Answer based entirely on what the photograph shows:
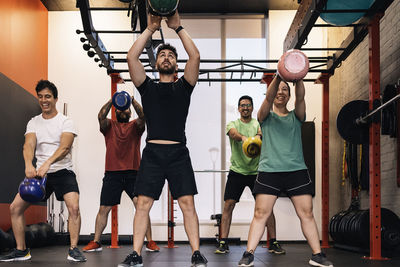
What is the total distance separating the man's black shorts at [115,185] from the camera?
5191 mm

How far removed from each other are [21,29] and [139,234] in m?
3.74

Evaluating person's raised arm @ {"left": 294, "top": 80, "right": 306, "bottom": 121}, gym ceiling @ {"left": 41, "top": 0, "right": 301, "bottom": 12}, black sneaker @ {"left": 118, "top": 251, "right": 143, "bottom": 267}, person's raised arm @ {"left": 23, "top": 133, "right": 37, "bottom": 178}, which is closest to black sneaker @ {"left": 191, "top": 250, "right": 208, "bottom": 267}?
black sneaker @ {"left": 118, "top": 251, "right": 143, "bottom": 267}

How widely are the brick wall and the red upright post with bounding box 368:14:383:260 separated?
2.37ft

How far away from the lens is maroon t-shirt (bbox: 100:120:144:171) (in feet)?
17.0

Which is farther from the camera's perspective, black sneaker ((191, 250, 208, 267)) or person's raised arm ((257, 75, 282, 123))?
person's raised arm ((257, 75, 282, 123))

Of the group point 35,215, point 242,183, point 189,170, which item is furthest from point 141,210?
point 35,215

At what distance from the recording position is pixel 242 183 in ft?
16.4

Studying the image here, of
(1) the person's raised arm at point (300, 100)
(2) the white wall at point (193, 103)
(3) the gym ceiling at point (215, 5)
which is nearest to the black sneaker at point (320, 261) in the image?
(1) the person's raised arm at point (300, 100)

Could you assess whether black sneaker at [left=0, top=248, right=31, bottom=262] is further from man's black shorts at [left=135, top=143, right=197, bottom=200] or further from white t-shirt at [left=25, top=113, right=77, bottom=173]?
man's black shorts at [left=135, top=143, right=197, bottom=200]

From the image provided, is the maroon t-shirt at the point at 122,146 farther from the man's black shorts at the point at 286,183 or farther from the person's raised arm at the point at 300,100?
the person's raised arm at the point at 300,100

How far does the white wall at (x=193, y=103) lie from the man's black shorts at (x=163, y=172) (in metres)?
3.62

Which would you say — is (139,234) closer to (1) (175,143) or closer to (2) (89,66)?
(1) (175,143)

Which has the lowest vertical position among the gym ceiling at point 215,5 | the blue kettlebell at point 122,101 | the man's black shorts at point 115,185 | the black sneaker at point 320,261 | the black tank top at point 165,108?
the black sneaker at point 320,261

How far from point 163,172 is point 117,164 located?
2.03 metres
